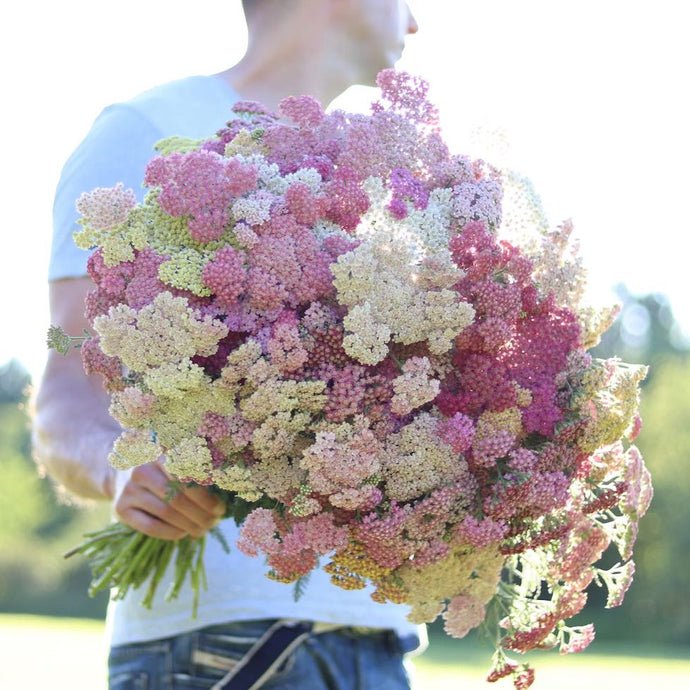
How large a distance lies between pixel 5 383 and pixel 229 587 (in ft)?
123

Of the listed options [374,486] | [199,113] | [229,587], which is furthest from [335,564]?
[199,113]

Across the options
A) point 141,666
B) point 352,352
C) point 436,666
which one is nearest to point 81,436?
point 141,666

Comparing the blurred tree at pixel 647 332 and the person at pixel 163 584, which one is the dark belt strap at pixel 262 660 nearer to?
the person at pixel 163 584

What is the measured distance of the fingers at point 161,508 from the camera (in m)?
1.92

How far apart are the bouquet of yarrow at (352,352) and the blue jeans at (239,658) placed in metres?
0.52

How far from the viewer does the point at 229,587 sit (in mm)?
2207

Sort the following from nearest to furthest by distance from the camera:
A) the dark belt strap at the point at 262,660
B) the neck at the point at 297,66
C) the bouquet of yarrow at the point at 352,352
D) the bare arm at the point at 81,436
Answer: the bouquet of yarrow at the point at 352,352 → the bare arm at the point at 81,436 → the dark belt strap at the point at 262,660 → the neck at the point at 297,66

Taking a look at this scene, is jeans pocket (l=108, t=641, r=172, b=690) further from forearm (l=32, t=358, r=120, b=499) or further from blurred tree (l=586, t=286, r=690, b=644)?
blurred tree (l=586, t=286, r=690, b=644)

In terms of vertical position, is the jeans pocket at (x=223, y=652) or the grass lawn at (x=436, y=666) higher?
the jeans pocket at (x=223, y=652)

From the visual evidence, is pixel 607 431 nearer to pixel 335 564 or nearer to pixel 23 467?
pixel 335 564

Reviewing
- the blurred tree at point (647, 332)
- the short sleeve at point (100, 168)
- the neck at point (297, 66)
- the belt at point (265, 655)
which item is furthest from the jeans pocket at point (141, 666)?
the blurred tree at point (647, 332)

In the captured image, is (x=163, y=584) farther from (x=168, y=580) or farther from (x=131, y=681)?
(x=131, y=681)

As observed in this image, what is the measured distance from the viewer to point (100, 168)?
7.25 feet

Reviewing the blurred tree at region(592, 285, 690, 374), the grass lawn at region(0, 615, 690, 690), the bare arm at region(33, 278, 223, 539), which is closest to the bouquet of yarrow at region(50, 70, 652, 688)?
the bare arm at region(33, 278, 223, 539)
